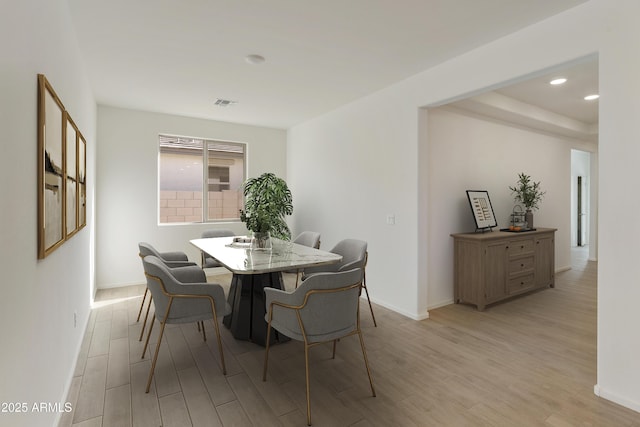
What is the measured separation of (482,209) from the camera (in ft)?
14.4

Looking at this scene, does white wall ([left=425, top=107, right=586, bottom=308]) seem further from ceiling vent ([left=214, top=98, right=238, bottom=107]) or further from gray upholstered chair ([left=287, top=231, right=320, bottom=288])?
ceiling vent ([left=214, top=98, right=238, bottom=107])

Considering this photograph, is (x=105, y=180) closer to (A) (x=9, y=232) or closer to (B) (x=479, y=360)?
(A) (x=9, y=232)

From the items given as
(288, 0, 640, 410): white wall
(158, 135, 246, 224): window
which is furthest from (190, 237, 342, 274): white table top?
(158, 135, 246, 224): window

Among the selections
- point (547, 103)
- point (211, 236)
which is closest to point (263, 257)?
point (211, 236)

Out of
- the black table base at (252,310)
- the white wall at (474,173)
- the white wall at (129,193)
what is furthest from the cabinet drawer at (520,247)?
the white wall at (129,193)

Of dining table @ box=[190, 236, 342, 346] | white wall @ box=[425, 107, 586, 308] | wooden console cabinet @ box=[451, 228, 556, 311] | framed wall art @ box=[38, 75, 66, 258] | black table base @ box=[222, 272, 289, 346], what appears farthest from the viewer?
white wall @ box=[425, 107, 586, 308]

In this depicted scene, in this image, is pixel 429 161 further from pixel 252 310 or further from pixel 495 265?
pixel 252 310

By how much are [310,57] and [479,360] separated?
120 inches

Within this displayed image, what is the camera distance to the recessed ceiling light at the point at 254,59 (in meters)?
3.09

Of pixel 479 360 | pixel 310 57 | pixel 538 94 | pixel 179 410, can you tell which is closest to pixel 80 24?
pixel 310 57

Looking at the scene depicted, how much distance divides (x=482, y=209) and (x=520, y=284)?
1.09m

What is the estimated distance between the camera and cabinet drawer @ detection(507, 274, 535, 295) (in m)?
4.18

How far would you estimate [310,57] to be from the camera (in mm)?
3129

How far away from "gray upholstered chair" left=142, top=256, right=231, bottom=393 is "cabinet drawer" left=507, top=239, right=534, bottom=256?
11.8ft
